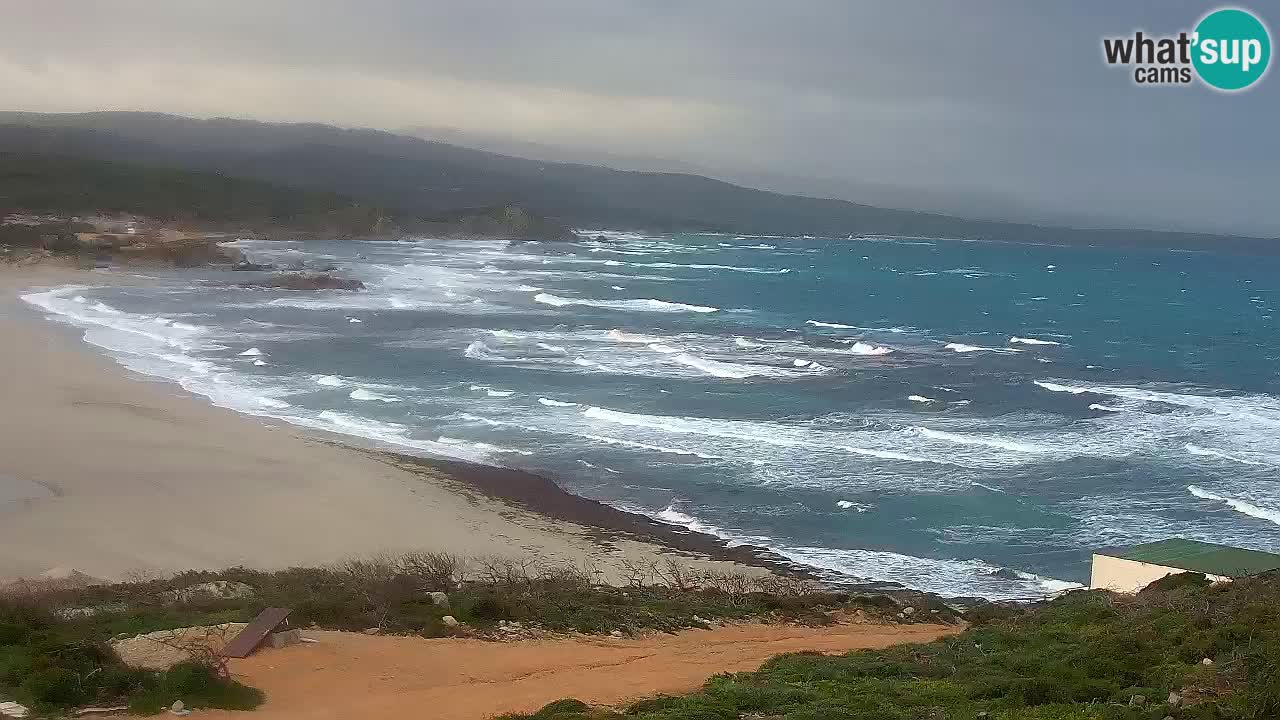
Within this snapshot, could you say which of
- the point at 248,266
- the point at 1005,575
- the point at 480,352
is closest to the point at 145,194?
the point at 248,266

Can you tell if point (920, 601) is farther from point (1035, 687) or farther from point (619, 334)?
point (619, 334)

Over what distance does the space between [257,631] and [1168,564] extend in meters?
13.1

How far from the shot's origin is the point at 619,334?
172 ft

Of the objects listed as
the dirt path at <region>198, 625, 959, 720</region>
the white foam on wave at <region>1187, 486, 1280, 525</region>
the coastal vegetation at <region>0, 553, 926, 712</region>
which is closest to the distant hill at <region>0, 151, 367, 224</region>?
the coastal vegetation at <region>0, 553, 926, 712</region>

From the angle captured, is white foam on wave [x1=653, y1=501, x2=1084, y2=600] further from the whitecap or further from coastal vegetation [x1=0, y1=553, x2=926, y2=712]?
the whitecap

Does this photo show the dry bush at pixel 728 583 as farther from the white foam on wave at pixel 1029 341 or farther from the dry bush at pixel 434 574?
the white foam on wave at pixel 1029 341

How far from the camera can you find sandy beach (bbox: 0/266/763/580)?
19.8m

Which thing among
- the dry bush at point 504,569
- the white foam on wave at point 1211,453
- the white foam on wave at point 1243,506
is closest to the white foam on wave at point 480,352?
the dry bush at point 504,569

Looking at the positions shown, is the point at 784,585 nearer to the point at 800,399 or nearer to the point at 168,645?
the point at 168,645

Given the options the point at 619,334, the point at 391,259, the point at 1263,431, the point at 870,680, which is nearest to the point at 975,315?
the point at 619,334

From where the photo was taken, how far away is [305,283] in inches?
2717

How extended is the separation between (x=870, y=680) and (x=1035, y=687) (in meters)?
1.65

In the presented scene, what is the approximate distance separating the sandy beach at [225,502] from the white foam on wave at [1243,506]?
501 inches

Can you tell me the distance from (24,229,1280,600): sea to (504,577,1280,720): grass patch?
907 cm
